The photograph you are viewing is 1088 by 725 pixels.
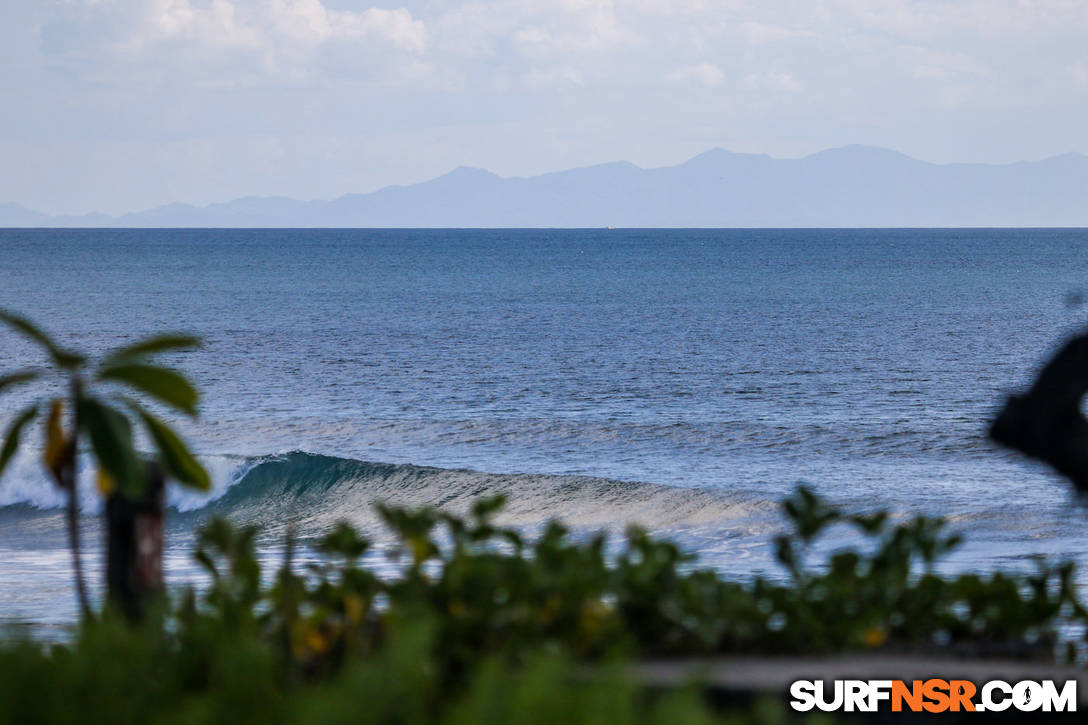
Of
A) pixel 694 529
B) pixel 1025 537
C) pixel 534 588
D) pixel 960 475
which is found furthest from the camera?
pixel 960 475

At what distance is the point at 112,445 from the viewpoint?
3.87m

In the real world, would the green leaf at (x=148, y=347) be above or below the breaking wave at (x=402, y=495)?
above

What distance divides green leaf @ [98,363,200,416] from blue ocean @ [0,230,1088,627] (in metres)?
2.97

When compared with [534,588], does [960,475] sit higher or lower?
lower

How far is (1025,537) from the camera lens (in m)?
17.4

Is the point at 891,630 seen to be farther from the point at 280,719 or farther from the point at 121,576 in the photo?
the point at 121,576

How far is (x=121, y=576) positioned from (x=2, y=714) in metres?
1.25

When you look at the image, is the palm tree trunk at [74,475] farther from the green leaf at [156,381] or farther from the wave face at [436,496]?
the wave face at [436,496]

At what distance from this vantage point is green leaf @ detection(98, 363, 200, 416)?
12.9 feet

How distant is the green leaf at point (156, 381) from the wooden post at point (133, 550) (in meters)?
0.29

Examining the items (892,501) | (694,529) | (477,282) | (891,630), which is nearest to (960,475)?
(892,501)

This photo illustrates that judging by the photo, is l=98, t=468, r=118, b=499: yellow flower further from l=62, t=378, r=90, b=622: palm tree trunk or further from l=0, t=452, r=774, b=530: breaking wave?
l=0, t=452, r=774, b=530: breaking wave

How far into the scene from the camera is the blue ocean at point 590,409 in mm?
19516

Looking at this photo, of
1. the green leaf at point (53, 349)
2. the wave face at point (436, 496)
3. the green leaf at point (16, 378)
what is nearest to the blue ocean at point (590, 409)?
the wave face at point (436, 496)
